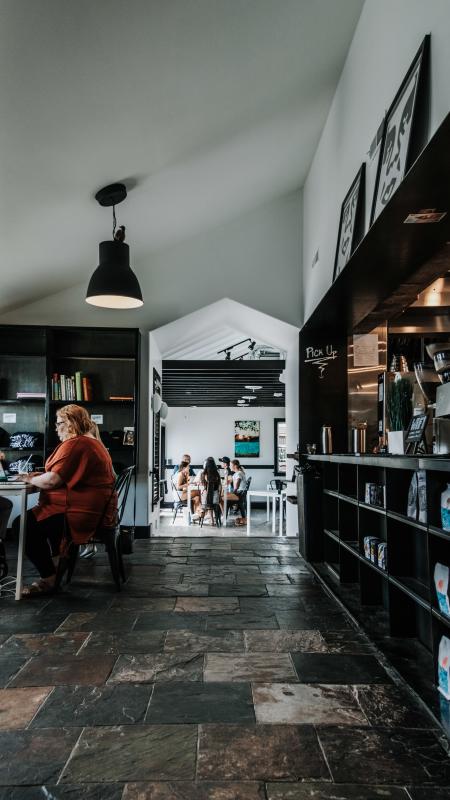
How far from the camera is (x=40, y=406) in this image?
671 centimetres

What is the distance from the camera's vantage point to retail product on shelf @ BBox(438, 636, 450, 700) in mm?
2123

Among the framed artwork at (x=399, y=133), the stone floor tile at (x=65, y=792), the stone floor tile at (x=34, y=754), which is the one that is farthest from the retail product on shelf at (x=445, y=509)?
the framed artwork at (x=399, y=133)

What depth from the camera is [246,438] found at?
17109 millimetres

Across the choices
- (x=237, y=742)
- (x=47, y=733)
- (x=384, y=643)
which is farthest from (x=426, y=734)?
(x=47, y=733)

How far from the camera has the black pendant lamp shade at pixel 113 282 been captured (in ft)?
16.4

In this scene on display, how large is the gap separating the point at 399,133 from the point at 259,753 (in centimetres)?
297

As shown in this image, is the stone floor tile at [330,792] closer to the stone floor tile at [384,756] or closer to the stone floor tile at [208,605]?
the stone floor tile at [384,756]

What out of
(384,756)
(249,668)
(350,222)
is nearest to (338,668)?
(249,668)

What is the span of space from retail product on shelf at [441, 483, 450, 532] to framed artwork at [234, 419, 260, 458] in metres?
14.9

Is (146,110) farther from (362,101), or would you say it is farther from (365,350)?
(365,350)

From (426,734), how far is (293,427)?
5.01 m

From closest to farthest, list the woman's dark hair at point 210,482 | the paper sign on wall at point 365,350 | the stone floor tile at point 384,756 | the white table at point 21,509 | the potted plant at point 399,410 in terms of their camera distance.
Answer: the stone floor tile at point 384,756, the potted plant at point 399,410, the white table at point 21,509, the paper sign on wall at point 365,350, the woman's dark hair at point 210,482

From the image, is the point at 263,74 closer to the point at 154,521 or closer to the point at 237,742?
the point at 237,742

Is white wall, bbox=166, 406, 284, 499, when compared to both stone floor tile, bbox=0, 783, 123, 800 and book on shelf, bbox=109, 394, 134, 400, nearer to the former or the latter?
book on shelf, bbox=109, 394, 134, 400
